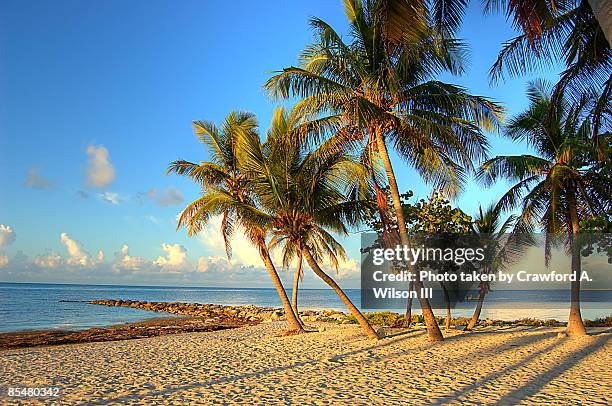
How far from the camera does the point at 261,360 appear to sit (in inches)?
400

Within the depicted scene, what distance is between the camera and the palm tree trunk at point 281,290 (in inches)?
625

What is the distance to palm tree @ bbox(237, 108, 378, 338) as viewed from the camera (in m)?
13.4

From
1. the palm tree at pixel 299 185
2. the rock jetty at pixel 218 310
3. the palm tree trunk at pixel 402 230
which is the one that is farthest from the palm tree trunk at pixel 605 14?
the rock jetty at pixel 218 310

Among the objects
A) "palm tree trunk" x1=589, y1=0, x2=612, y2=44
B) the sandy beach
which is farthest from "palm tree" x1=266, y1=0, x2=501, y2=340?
"palm tree trunk" x1=589, y1=0, x2=612, y2=44

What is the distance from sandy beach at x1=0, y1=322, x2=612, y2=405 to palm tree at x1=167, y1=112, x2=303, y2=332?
3.45 meters

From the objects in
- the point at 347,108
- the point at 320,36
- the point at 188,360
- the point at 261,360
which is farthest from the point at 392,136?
the point at 188,360

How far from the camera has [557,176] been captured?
1275 centimetres

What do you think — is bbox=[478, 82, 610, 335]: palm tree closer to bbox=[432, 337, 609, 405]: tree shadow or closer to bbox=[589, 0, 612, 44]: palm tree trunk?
bbox=[432, 337, 609, 405]: tree shadow

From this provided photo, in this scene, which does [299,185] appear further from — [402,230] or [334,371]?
[334,371]

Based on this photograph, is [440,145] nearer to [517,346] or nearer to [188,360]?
[517,346]

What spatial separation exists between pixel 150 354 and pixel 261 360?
3254mm

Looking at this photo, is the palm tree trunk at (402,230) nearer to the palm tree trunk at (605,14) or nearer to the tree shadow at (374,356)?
the tree shadow at (374,356)

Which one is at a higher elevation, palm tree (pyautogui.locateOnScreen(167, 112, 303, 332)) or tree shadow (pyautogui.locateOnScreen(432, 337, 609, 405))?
palm tree (pyautogui.locateOnScreen(167, 112, 303, 332))

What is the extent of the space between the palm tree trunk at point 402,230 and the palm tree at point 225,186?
442cm
